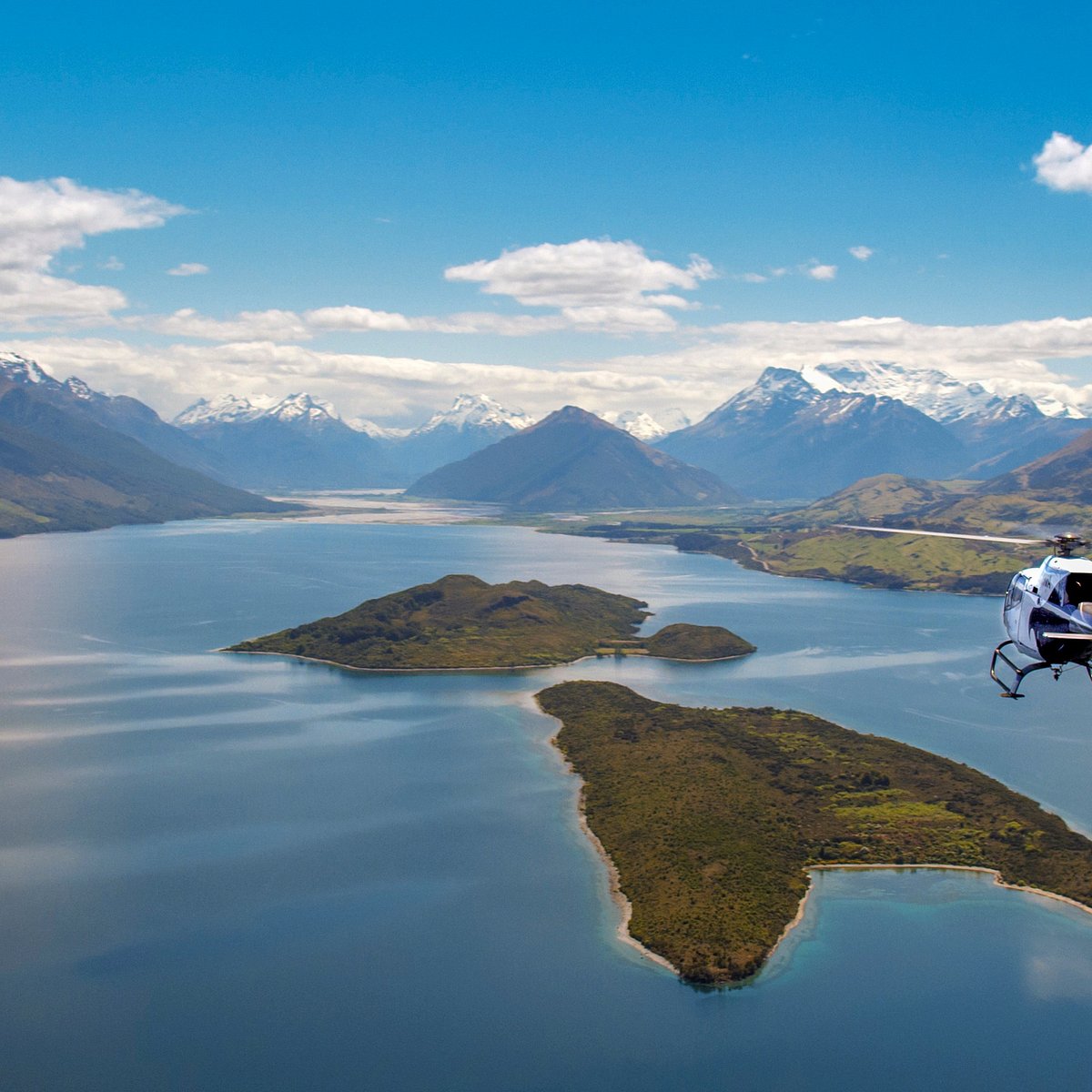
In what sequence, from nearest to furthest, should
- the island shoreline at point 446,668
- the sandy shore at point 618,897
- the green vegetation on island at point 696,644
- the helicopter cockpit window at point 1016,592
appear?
1. the helicopter cockpit window at point 1016,592
2. the sandy shore at point 618,897
3. the island shoreline at point 446,668
4. the green vegetation on island at point 696,644

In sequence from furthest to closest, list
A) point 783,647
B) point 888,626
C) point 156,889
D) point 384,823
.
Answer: point 888,626 < point 783,647 < point 384,823 < point 156,889

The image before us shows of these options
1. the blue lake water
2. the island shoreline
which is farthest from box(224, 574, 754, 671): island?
the blue lake water

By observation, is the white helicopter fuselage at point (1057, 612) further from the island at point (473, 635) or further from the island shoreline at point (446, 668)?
the island at point (473, 635)

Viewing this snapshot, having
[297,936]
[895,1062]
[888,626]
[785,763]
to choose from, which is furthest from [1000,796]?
[888,626]

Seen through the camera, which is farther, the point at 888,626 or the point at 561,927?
the point at 888,626

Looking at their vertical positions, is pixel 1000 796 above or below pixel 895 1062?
above

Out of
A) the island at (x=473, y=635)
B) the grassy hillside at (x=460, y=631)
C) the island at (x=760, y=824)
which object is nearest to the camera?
the island at (x=760, y=824)

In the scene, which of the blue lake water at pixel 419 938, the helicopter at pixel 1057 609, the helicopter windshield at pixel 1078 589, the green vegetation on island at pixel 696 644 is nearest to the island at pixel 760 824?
the blue lake water at pixel 419 938

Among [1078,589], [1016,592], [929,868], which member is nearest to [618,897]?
[929,868]

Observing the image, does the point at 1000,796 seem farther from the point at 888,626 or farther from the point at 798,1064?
the point at 888,626
